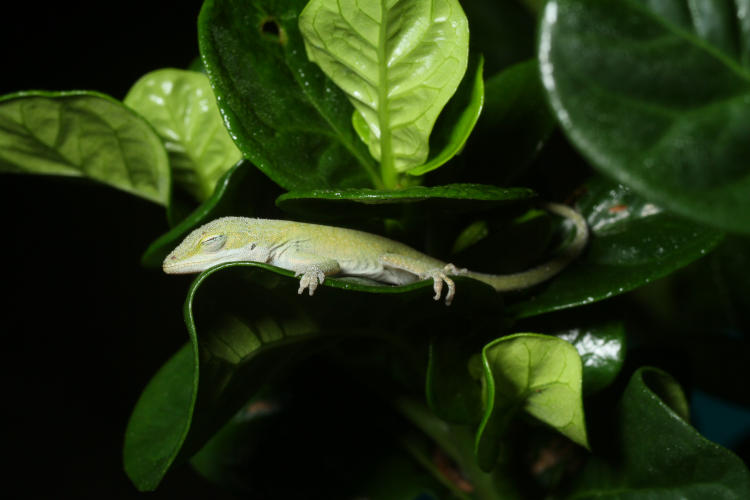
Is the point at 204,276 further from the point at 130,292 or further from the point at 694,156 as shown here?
the point at 130,292

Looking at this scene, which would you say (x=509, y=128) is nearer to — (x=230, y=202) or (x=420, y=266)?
(x=420, y=266)

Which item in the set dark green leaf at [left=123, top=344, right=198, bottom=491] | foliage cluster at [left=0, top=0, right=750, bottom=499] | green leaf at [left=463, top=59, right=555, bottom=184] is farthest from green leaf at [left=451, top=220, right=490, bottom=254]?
dark green leaf at [left=123, top=344, right=198, bottom=491]

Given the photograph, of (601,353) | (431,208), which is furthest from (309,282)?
(601,353)

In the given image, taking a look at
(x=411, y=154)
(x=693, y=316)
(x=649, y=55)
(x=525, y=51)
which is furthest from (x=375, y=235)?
(x=693, y=316)

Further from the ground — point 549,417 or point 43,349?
point 549,417

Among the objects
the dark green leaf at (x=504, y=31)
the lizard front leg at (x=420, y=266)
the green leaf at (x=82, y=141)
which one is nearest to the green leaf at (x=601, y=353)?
the lizard front leg at (x=420, y=266)

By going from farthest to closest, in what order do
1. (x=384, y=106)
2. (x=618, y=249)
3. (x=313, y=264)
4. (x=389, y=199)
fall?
(x=313, y=264)
(x=618, y=249)
(x=384, y=106)
(x=389, y=199)
